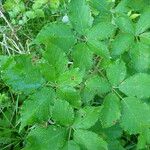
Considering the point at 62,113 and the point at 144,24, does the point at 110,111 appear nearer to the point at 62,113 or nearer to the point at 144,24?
the point at 62,113

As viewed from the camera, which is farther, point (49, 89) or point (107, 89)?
point (107, 89)

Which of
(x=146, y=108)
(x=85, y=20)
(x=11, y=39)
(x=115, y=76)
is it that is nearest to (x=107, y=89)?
(x=115, y=76)

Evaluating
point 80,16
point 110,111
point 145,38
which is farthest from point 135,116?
point 80,16

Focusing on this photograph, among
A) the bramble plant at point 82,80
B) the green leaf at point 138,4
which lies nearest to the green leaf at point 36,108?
the bramble plant at point 82,80

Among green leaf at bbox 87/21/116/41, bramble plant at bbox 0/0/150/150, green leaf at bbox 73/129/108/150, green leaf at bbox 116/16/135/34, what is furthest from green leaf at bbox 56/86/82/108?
green leaf at bbox 116/16/135/34

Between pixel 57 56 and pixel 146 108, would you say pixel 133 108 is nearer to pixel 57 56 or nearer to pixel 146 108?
pixel 146 108

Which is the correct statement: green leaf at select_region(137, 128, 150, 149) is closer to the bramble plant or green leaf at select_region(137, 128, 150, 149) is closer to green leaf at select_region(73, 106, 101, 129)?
the bramble plant
